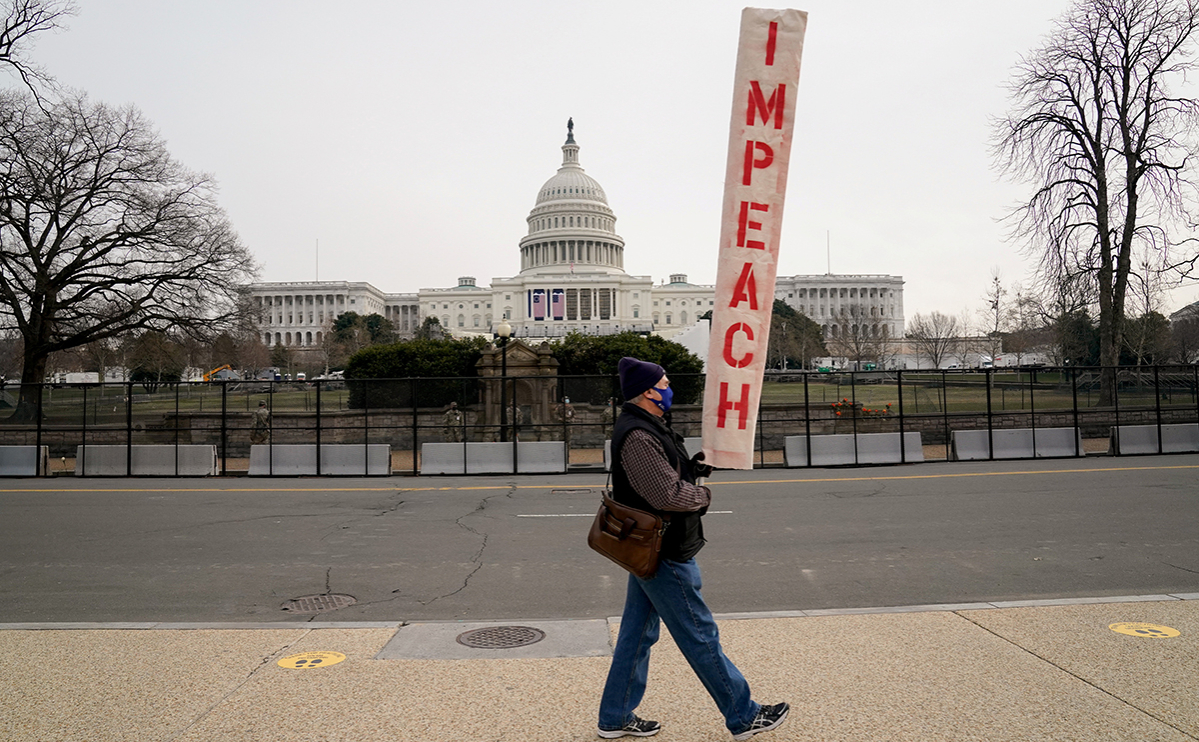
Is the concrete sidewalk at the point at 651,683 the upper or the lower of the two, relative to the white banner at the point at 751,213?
lower

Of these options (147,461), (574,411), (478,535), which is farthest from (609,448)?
(147,461)

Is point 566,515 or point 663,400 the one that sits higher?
point 663,400

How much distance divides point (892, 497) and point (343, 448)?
12.3 m

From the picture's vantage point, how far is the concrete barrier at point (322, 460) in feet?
62.2

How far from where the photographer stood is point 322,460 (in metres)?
19.1

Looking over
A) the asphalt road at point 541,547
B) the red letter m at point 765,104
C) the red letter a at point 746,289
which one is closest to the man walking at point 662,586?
the red letter a at point 746,289

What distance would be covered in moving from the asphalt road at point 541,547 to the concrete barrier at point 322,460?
10.2ft

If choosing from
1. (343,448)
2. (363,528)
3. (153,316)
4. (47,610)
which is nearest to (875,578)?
(363,528)

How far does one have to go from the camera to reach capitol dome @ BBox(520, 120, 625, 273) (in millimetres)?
124812

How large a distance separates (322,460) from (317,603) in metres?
12.4

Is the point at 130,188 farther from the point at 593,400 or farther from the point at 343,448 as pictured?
the point at 593,400

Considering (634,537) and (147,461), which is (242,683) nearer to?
(634,537)

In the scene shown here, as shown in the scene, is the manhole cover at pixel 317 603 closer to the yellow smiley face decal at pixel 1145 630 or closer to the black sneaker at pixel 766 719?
the black sneaker at pixel 766 719

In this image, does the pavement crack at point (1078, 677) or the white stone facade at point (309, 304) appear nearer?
the pavement crack at point (1078, 677)
